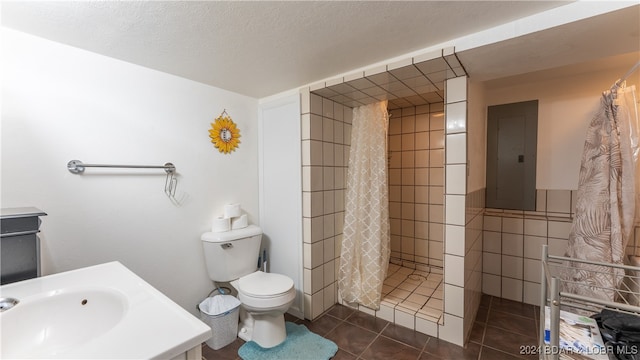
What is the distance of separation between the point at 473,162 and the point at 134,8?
2107 millimetres

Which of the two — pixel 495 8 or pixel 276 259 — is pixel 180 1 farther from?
pixel 276 259

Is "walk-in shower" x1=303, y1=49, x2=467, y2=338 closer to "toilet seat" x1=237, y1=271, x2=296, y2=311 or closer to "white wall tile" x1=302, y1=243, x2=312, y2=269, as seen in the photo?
"white wall tile" x1=302, y1=243, x2=312, y2=269

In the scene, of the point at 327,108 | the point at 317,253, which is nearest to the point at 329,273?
the point at 317,253

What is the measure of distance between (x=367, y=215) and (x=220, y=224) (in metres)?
1.15

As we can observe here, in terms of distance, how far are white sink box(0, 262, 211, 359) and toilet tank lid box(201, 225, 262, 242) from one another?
2.48 feet

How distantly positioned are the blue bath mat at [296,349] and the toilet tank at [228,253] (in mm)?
481

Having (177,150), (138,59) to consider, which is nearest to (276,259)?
(177,150)

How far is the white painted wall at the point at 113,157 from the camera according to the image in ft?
4.20

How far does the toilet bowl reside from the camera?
1.67 metres

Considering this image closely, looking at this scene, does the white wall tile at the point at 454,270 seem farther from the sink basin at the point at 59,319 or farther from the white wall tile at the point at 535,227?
the sink basin at the point at 59,319

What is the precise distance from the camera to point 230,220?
2.05m

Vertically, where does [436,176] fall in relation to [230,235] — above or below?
above

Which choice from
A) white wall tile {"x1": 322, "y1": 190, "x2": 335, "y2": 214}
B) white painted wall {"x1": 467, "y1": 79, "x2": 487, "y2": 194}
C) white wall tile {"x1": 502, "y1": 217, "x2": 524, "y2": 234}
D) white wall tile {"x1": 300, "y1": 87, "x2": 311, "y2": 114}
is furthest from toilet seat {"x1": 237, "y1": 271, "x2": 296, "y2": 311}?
white wall tile {"x1": 502, "y1": 217, "x2": 524, "y2": 234}

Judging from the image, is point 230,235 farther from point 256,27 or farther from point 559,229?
point 559,229
